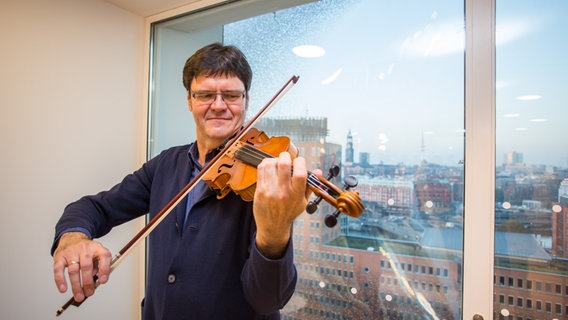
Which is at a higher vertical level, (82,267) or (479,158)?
(479,158)

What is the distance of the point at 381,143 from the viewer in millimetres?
1444

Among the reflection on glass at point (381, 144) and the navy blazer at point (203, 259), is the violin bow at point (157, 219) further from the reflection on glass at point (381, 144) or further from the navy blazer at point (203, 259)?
the reflection on glass at point (381, 144)

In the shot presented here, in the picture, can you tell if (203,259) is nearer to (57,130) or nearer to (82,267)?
(82,267)

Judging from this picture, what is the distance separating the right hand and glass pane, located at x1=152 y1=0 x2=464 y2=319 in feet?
2.87

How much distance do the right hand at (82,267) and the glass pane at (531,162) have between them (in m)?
1.31

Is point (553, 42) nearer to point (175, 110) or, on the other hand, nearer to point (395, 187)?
point (395, 187)

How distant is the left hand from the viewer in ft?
2.32

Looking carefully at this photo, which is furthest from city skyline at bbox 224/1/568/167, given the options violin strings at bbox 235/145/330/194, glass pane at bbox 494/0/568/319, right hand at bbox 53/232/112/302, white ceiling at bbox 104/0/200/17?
right hand at bbox 53/232/112/302

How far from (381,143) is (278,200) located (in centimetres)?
88

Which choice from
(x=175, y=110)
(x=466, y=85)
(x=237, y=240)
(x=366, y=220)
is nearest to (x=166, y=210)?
(x=237, y=240)

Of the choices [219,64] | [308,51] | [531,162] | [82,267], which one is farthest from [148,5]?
[531,162]

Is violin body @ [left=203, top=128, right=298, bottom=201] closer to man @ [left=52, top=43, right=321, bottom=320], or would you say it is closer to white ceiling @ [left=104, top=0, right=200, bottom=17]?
man @ [left=52, top=43, right=321, bottom=320]

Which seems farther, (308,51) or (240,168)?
(308,51)

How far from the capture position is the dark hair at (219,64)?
1.07m
